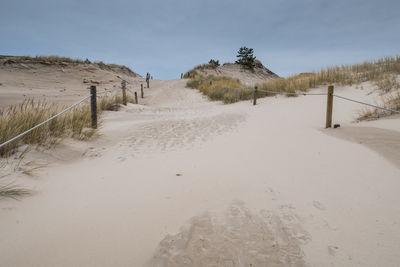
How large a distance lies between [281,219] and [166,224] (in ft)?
3.49

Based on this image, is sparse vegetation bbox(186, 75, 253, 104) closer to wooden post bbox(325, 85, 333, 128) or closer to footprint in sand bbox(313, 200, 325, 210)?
wooden post bbox(325, 85, 333, 128)

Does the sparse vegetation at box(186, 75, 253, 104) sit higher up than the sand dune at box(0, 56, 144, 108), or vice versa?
the sand dune at box(0, 56, 144, 108)

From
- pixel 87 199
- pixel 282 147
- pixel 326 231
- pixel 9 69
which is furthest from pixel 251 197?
pixel 9 69

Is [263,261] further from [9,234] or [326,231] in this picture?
[9,234]

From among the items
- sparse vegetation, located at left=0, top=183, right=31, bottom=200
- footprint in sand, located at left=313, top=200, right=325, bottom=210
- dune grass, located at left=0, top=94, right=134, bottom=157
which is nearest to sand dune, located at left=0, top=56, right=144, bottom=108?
dune grass, located at left=0, top=94, right=134, bottom=157

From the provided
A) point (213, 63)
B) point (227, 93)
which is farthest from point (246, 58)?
point (227, 93)

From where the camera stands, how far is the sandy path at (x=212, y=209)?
156cm

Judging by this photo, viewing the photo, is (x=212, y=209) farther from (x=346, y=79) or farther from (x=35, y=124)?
(x=346, y=79)

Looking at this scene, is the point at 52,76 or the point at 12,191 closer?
the point at 12,191

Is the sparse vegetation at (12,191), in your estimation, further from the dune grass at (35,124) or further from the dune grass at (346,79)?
the dune grass at (346,79)

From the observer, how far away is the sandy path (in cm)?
156

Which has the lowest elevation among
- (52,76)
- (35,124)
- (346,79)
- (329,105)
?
(35,124)

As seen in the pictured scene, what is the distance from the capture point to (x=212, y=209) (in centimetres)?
213

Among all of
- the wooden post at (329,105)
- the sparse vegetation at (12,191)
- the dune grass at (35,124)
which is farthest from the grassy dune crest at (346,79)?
the sparse vegetation at (12,191)
